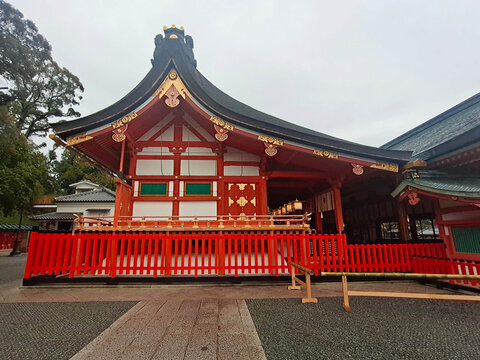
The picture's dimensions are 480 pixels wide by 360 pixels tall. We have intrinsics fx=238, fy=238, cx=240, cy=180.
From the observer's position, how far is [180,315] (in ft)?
13.7

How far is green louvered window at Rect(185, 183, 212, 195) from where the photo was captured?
873 centimetres

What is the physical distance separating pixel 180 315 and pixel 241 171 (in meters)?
5.70

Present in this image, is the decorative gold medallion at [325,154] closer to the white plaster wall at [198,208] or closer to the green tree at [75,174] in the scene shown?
the white plaster wall at [198,208]

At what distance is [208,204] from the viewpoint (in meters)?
8.70

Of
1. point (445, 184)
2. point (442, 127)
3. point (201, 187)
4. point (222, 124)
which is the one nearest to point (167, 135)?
point (201, 187)

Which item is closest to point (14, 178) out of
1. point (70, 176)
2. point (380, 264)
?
point (380, 264)

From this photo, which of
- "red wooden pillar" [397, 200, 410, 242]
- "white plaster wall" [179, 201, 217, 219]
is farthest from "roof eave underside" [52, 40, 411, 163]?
"white plaster wall" [179, 201, 217, 219]

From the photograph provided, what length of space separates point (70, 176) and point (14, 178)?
28386mm

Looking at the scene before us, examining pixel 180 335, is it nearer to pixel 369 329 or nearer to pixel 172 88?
pixel 369 329

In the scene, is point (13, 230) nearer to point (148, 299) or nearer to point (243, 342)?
point (148, 299)

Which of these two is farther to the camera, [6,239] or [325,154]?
[6,239]

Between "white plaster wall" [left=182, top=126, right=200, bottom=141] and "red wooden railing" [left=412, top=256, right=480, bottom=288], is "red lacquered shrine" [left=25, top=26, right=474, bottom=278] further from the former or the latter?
"red wooden railing" [left=412, top=256, right=480, bottom=288]

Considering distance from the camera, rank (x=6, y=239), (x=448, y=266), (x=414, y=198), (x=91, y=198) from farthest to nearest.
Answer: (x=91, y=198) < (x=6, y=239) < (x=414, y=198) < (x=448, y=266)

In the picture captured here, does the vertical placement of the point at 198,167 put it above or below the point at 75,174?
below
